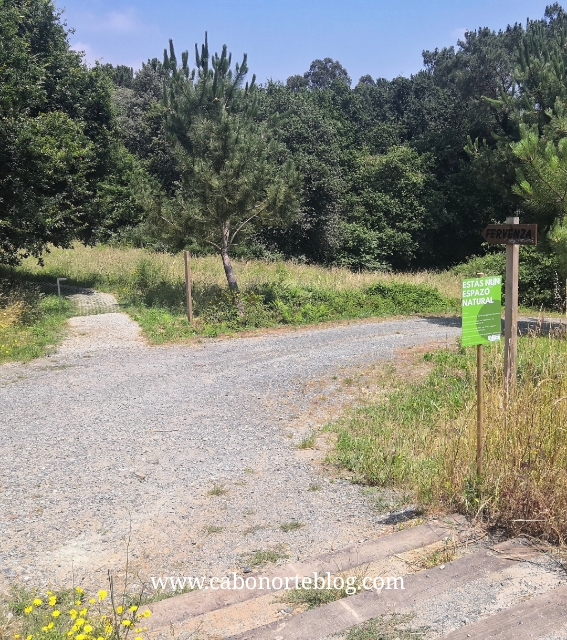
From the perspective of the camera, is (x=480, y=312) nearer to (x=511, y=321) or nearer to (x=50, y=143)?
(x=511, y=321)

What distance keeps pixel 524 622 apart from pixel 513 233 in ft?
10.6

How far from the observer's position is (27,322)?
38.3 feet

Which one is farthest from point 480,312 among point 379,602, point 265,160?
point 265,160

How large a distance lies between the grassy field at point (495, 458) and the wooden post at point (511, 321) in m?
0.13

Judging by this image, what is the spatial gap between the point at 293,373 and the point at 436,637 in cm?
604

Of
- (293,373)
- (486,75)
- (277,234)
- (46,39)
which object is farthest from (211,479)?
(486,75)

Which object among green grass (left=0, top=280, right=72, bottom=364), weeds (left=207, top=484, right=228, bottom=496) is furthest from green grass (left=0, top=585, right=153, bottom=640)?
green grass (left=0, top=280, right=72, bottom=364)

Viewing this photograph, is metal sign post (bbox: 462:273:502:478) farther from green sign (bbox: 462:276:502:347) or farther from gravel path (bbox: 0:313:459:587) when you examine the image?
gravel path (bbox: 0:313:459:587)

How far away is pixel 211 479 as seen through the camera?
4.94m

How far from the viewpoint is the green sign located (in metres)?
3.95

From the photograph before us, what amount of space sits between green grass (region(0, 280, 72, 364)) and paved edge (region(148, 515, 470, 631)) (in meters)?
7.42

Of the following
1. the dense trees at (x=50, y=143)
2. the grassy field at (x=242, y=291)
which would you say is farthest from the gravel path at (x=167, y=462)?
the dense trees at (x=50, y=143)

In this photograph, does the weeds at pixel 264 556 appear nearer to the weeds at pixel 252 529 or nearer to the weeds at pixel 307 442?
the weeds at pixel 252 529

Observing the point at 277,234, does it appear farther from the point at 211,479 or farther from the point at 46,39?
the point at 211,479
